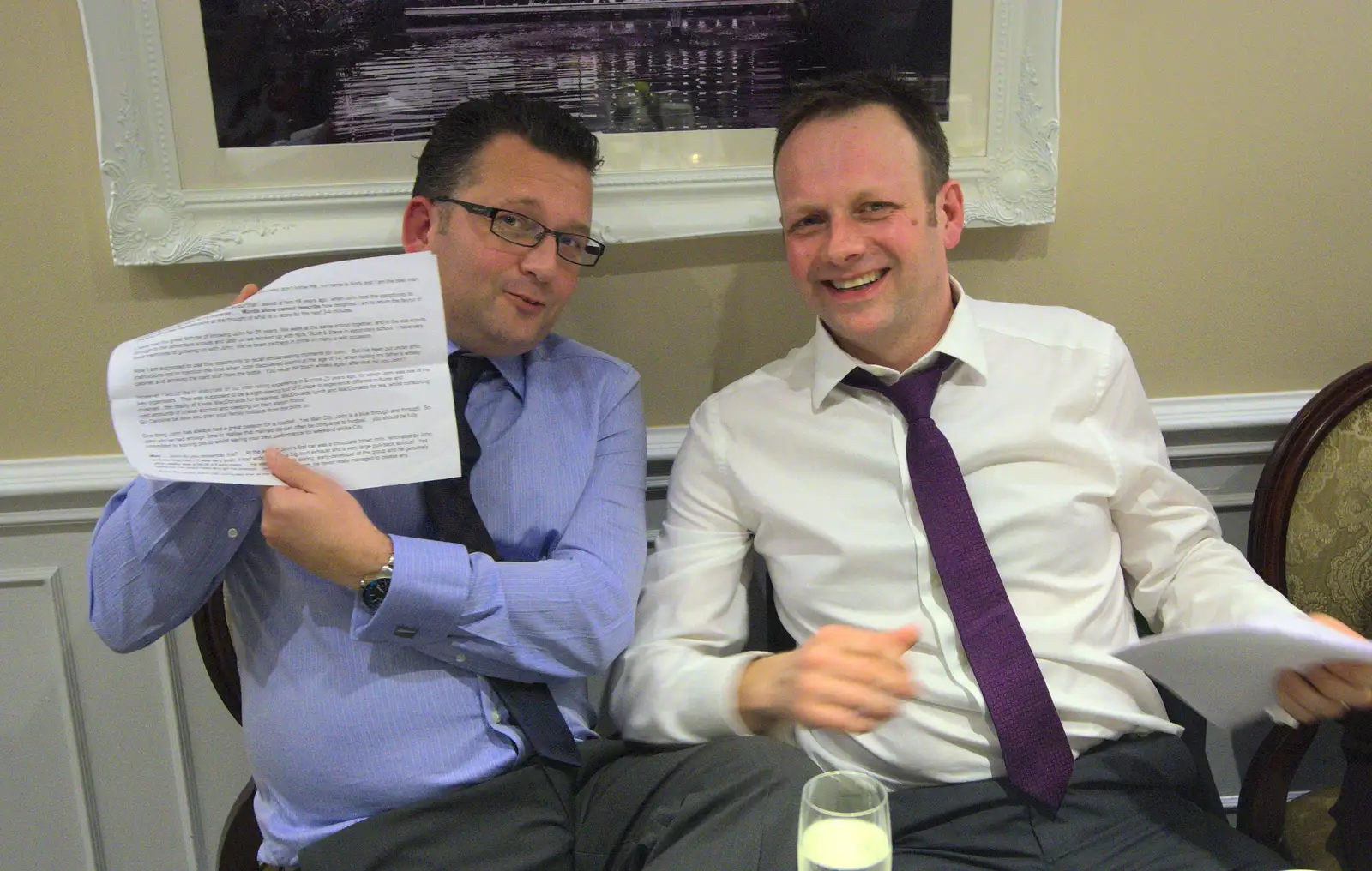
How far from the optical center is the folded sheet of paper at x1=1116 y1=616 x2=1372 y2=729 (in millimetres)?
1023

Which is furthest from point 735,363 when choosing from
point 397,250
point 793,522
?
point 397,250

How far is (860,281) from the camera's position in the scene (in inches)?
57.4

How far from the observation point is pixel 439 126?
60.1 inches

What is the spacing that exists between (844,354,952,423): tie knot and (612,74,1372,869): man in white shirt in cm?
1

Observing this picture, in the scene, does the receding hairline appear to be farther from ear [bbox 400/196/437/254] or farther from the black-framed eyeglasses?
ear [bbox 400/196/437/254]

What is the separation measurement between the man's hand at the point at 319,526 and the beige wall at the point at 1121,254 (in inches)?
27.0

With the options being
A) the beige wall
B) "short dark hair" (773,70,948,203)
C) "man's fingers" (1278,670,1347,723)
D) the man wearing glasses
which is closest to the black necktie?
the man wearing glasses

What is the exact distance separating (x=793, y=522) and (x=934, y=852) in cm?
50

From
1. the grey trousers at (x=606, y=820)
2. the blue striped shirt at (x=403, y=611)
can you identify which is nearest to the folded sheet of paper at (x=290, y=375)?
the blue striped shirt at (x=403, y=611)

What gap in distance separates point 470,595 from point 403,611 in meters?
0.09

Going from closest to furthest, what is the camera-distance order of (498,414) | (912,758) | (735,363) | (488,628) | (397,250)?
(488,628) → (912,758) → (498,414) → (397,250) → (735,363)

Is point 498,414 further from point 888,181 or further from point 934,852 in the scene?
point 934,852

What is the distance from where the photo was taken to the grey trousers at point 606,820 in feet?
3.85

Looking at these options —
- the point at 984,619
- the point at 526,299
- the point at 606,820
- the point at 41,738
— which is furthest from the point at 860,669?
the point at 41,738
